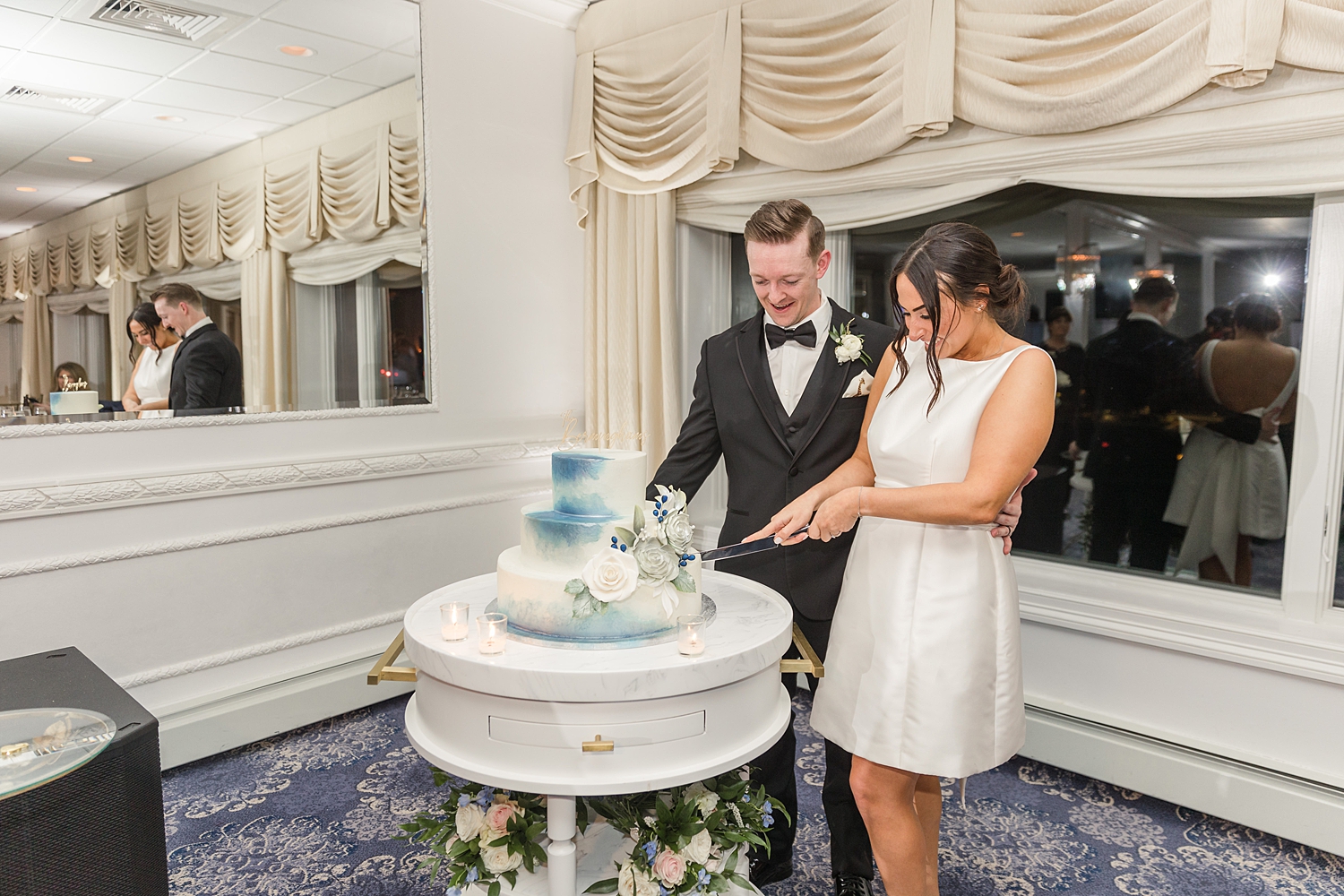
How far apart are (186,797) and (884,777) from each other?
2469 mm

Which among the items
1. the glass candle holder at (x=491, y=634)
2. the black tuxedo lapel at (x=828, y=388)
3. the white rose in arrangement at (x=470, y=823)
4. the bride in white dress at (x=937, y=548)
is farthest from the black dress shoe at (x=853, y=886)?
the glass candle holder at (x=491, y=634)

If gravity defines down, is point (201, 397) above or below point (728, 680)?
above

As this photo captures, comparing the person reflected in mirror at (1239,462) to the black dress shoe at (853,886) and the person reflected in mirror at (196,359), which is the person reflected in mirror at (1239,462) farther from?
the person reflected in mirror at (196,359)

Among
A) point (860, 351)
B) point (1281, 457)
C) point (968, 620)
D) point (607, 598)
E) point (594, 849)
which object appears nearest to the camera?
point (607, 598)

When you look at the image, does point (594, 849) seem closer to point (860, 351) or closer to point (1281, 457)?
point (860, 351)

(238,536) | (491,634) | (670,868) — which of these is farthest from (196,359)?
(670,868)

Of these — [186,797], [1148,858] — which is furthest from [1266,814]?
[186,797]

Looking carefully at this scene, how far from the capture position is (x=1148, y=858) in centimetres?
256

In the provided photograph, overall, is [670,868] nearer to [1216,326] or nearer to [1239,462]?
[1239,462]

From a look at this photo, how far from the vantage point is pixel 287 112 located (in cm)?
330

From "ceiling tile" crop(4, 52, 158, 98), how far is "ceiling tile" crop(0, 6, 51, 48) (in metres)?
0.05

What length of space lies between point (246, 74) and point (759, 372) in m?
2.36

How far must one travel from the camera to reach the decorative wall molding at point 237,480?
9.25ft

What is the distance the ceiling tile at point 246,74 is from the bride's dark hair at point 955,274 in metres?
2.65
